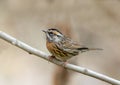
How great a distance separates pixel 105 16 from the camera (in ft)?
21.2

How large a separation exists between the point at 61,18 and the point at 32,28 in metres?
0.29

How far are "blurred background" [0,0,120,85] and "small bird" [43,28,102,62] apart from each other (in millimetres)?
1599

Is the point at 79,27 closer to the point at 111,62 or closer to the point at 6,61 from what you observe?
the point at 111,62

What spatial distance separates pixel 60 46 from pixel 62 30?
1907 mm

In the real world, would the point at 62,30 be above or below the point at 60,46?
below

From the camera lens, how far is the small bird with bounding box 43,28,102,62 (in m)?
4.14

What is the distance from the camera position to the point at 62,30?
6129 millimetres

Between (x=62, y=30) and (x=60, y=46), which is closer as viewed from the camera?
(x=60, y=46)

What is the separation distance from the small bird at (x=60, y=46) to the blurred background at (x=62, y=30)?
160 cm

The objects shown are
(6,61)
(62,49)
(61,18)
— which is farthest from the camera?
(61,18)

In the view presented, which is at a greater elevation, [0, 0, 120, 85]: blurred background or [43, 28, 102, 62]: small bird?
[43, 28, 102, 62]: small bird

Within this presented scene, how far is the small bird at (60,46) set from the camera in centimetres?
414

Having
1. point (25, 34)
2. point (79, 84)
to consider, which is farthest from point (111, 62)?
point (25, 34)

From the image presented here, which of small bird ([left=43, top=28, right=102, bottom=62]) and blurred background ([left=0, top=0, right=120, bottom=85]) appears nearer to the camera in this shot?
small bird ([left=43, top=28, right=102, bottom=62])
